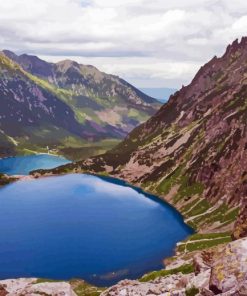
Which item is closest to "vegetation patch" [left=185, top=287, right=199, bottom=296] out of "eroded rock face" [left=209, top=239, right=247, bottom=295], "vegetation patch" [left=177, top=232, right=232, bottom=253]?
"eroded rock face" [left=209, top=239, right=247, bottom=295]

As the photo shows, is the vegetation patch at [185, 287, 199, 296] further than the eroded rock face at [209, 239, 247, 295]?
Yes

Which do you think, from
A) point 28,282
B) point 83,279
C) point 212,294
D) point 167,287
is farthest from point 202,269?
point 83,279

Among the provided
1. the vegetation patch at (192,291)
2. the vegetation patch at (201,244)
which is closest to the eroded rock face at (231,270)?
the vegetation patch at (192,291)

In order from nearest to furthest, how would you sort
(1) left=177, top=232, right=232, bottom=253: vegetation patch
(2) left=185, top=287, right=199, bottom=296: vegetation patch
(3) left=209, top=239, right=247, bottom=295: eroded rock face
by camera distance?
(3) left=209, top=239, right=247, bottom=295: eroded rock face → (2) left=185, top=287, right=199, bottom=296: vegetation patch → (1) left=177, top=232, right=232, bottom=253: vegetation patch

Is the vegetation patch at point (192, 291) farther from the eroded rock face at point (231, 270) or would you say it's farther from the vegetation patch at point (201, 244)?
the vegetation patch at point (201, 244)

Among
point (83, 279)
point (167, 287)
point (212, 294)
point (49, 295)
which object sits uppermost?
point (212, 294)

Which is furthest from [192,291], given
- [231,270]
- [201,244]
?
[201,244]

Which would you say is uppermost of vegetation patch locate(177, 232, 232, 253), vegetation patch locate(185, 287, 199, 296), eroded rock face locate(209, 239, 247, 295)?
eroded rock face locate(209, 239, 247, 295)

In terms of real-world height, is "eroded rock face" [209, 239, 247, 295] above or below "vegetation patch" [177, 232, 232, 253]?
above

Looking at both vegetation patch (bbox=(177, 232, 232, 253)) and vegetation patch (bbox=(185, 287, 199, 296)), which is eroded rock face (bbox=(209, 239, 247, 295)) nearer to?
vegetation patch (bbox=(185, 287, 199, 296))

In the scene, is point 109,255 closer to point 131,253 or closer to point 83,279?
point 131,253

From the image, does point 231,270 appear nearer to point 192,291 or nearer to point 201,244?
point 192,291

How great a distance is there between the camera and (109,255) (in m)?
182

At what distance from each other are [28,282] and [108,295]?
69.6 meters
